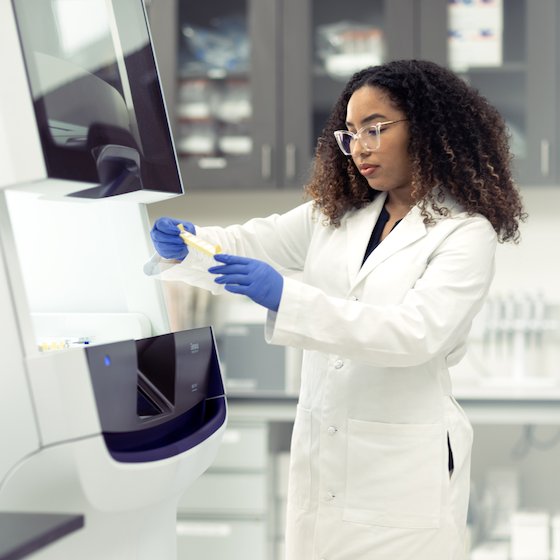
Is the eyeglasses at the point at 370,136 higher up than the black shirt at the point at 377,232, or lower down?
higher up

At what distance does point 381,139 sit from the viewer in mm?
1114

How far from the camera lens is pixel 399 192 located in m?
1.23

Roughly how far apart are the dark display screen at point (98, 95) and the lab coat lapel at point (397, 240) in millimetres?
429

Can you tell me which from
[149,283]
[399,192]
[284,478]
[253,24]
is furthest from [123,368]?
[253,24]

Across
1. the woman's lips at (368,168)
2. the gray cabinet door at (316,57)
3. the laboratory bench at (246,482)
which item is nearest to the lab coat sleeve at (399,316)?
the woman's lips at (368,168)

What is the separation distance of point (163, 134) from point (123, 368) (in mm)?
353

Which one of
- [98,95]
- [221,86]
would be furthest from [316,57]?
[98,95]

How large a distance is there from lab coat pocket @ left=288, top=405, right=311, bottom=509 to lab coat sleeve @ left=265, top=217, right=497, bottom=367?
281mm

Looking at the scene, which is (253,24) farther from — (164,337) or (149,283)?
(164,337)

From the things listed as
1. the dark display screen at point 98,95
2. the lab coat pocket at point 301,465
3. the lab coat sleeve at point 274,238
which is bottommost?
the lab coat pocket at point 301,465

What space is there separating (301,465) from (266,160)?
129 cm

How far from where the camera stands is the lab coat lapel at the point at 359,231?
45.0 inches

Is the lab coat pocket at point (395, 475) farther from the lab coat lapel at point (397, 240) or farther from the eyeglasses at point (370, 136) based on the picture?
the eyeglasses at point (370, 136)

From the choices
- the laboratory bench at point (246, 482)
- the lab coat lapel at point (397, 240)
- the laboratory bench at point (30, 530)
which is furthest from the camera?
the laboratory bench at point (246, 482)
